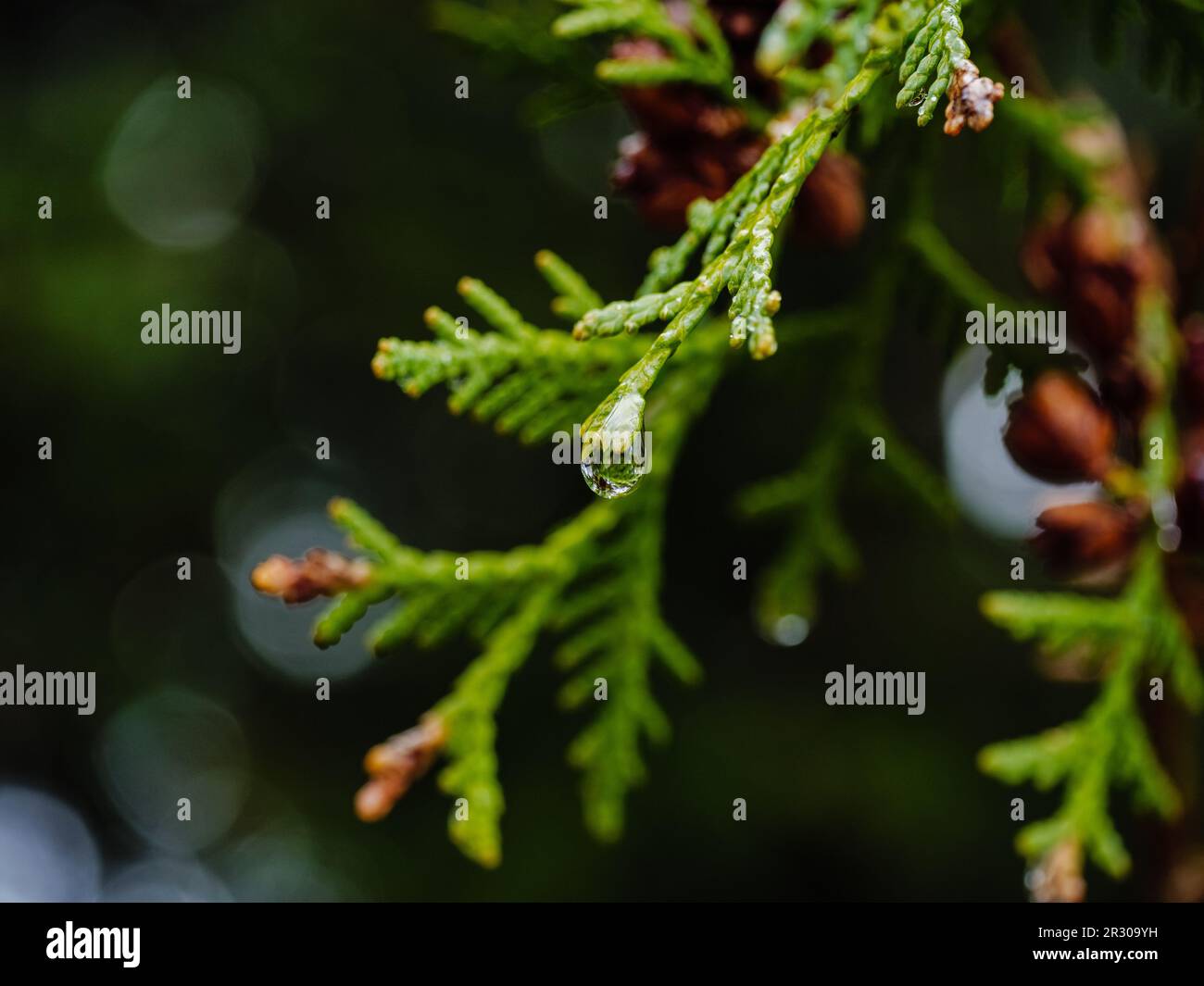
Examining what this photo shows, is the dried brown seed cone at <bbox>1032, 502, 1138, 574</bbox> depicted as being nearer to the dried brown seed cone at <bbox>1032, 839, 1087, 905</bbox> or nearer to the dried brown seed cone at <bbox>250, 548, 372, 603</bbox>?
the dried brown seed cone at <bbox>1032, 839, 1087, 905</bbox>

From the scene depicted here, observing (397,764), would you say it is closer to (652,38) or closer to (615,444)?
(615,444)

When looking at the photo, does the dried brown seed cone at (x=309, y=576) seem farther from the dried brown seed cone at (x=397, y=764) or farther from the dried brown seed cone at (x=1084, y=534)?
the dried brown seed cone at (x=1084, y=534)

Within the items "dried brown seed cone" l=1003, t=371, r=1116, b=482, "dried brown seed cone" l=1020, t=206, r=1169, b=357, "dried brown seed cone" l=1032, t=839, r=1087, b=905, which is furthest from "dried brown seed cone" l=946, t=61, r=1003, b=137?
"dried brown seed cone" l=1032, t=839, r=1087, b=905

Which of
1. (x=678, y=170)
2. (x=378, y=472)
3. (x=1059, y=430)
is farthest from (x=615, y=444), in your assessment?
(x=378, y=472)

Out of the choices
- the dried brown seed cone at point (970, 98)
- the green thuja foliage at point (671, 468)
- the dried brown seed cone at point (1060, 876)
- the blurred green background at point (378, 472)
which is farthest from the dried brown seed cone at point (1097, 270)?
the blurred green background at point (378, 472)
